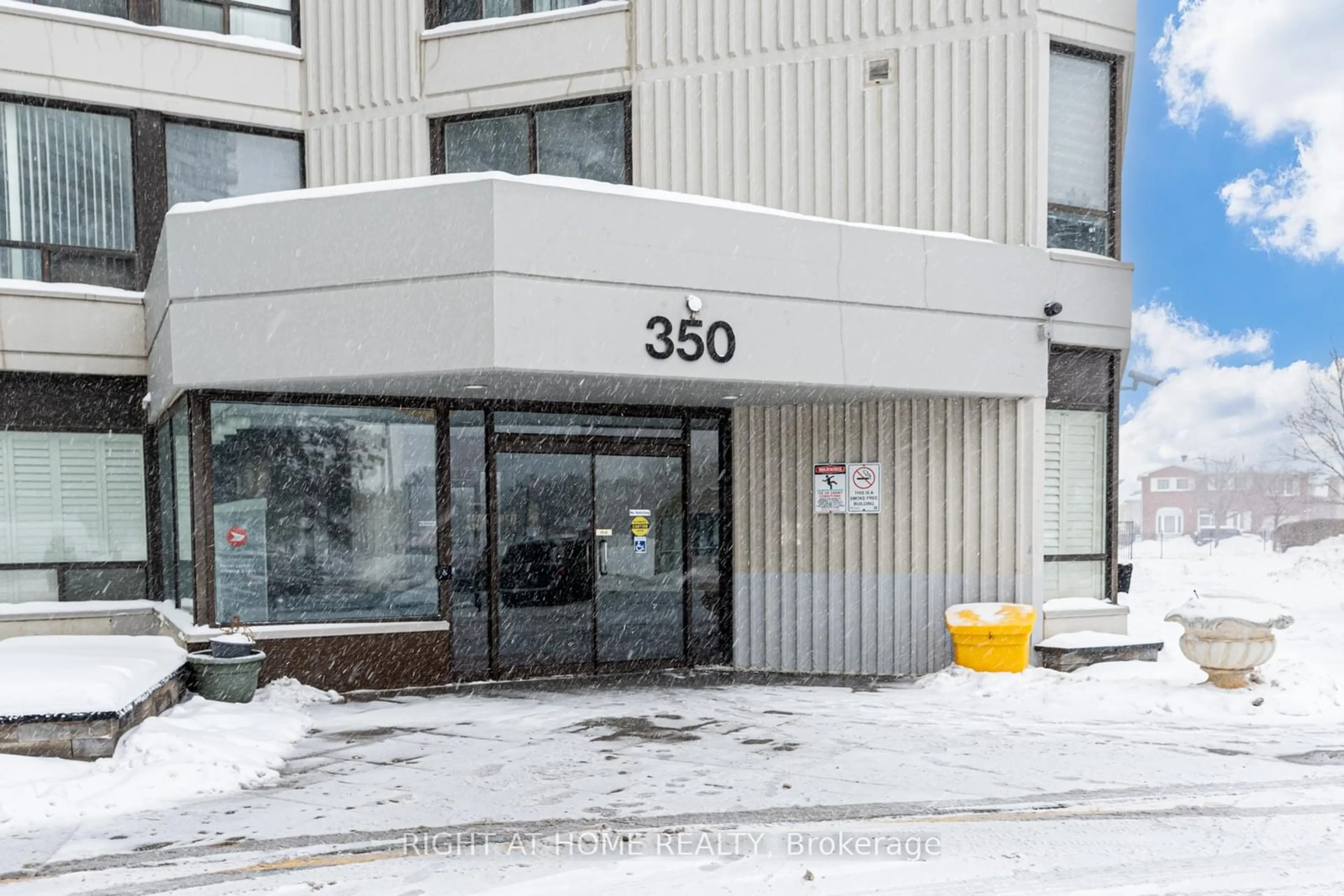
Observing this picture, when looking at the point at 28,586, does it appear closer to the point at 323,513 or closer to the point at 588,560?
the point at 323,513

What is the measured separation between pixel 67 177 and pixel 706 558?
855cm

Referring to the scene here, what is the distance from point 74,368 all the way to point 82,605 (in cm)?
262

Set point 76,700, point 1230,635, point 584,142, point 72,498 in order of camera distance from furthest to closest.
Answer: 1. point 584,142
2. point 72,498
3. point 1230,635
4. point 76,700

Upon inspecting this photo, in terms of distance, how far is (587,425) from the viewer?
12297mm

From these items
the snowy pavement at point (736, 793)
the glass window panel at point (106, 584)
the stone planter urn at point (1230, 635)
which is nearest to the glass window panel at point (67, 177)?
the glass window panel at point (106, 584)

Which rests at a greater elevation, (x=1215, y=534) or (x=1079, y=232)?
(x=1079, y=232)

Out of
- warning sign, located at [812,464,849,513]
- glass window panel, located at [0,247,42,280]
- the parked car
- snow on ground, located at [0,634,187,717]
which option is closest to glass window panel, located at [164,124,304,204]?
glass window panel, located at [0,247,42,280]

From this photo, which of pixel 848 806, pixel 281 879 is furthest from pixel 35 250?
pixel 848 806

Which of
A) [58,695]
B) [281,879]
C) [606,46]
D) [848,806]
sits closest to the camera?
[281,879]

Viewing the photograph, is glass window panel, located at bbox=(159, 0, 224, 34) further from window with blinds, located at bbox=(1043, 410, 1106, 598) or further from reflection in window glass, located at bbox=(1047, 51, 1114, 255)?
window with blinds, located at bbox=(1043, 410, 1106, 598)

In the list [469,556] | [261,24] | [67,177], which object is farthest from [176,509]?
[261,24]

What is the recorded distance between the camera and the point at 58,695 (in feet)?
25.7

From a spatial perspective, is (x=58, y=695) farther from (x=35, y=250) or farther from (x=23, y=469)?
(x=35, y=250)

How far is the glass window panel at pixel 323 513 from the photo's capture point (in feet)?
35.8
